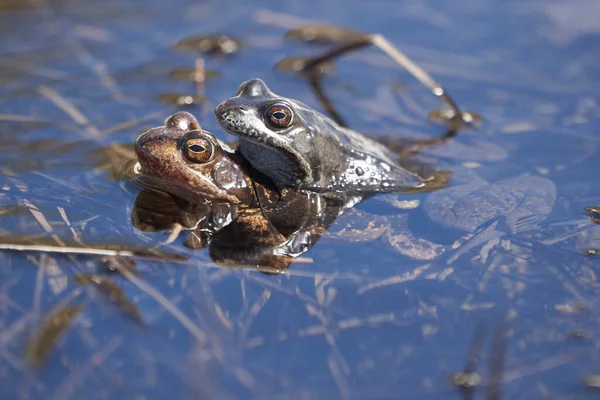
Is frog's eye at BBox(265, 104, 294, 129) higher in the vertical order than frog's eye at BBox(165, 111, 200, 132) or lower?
higher

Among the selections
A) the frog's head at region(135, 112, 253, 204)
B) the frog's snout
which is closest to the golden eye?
the frog's head at region(135, 112, 253, 204)

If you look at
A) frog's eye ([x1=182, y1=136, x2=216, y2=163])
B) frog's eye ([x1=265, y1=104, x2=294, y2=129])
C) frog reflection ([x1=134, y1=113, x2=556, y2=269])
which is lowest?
frog reflection ([x1=134, y1=113, x2=556, y2=269])

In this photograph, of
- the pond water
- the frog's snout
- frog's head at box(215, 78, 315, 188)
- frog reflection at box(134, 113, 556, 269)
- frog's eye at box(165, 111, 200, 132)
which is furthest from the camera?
frog's eye at box(165, 111, 200, 132)

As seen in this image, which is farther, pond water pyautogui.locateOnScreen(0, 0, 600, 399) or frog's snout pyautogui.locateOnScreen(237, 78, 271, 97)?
frog's snout pyautogui.locateOnScreen(237, 78, 271, 97)

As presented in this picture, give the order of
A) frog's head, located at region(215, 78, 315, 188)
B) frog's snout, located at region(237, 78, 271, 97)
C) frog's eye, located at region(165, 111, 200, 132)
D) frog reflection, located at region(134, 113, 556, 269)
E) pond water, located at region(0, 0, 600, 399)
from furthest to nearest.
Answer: frog's eye, located at region(165, 111, 200, 132)
frog's snout, located at region(237, 78, 271, 97)
frog reflection, located at region(134, 113, 556, 269)
frog's head, located at region(215, 78, 315, 188)
pond water, located at region(0, 0, 600, 399)

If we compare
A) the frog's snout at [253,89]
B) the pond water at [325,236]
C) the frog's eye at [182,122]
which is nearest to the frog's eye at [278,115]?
the frog's snout at [253,89]

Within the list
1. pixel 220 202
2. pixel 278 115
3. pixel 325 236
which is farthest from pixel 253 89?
pixel 325 236

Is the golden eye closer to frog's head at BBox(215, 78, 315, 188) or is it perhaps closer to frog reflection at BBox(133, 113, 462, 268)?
frog reflection at BBox(133, 113, 462, 268)

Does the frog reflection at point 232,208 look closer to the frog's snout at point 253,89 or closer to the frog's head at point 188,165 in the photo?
the frog's head at point 188,165

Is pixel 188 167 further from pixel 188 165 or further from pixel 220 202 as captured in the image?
pixel 220 202
